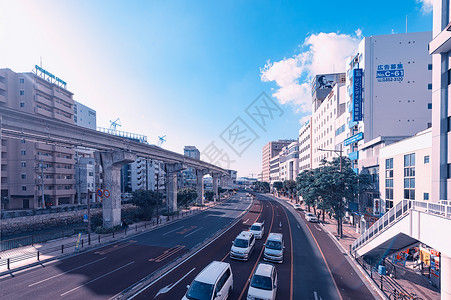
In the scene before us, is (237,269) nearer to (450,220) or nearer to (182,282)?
(182,282)

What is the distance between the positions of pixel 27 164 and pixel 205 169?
4717 cm

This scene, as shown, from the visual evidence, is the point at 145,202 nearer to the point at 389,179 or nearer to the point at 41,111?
the point at 389,179

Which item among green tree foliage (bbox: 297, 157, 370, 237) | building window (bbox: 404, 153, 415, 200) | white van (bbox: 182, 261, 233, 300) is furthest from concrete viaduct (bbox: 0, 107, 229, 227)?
building window (bbox: 404, 153, 415, 200)

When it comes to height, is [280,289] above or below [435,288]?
above

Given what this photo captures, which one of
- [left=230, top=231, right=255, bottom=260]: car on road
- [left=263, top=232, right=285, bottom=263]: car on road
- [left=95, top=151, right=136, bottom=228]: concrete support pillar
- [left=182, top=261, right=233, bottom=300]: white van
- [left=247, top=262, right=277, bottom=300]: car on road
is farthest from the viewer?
[left=95, top=151, right=136, bottom=228]: concrete support pillar

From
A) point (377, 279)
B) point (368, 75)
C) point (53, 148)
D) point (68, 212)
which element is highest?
point (368, 75)

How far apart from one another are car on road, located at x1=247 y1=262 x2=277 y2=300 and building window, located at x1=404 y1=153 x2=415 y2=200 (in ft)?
64.3

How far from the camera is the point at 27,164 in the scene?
5216cm

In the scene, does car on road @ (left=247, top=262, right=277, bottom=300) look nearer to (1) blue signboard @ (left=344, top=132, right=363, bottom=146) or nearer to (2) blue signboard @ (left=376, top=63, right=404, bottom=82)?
(1) blue signboard @ (left=344, top=132, right=363, bottom=146)

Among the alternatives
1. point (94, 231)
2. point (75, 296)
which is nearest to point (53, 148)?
point (94, 231)

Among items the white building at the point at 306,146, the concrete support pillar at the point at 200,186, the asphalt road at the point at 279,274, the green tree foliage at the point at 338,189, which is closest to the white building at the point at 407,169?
the green tree foliage at the point at 338,189

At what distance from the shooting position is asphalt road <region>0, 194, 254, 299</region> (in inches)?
534

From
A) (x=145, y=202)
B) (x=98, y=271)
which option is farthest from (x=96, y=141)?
(x=98, y=271)

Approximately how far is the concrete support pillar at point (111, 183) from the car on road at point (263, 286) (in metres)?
25.5
